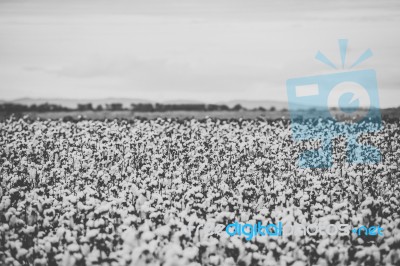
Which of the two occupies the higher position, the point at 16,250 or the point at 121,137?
the point at 121,137

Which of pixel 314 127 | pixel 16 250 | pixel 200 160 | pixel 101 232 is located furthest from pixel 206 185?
pixel 314 127

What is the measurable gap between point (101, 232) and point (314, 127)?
16.9 m

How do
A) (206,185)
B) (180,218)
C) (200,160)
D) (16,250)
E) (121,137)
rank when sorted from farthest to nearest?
(121,137) → (200,160) → (206,185) → (180,218) → (16,250)

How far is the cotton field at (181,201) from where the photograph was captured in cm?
778

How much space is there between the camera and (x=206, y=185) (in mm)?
13305

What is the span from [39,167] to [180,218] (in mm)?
7753

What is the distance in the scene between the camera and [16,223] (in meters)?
9.34

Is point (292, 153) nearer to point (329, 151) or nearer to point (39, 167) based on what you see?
point (329, 151)

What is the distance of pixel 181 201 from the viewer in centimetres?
1063

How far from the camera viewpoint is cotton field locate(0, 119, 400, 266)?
7781 mm

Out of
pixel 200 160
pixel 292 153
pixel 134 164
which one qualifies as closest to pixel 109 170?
pixel 134 164

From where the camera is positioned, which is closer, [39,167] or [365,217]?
[365,217]

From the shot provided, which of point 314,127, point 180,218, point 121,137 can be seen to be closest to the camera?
point 180,218

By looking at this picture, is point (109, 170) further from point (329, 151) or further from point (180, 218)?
point (329, 151)
